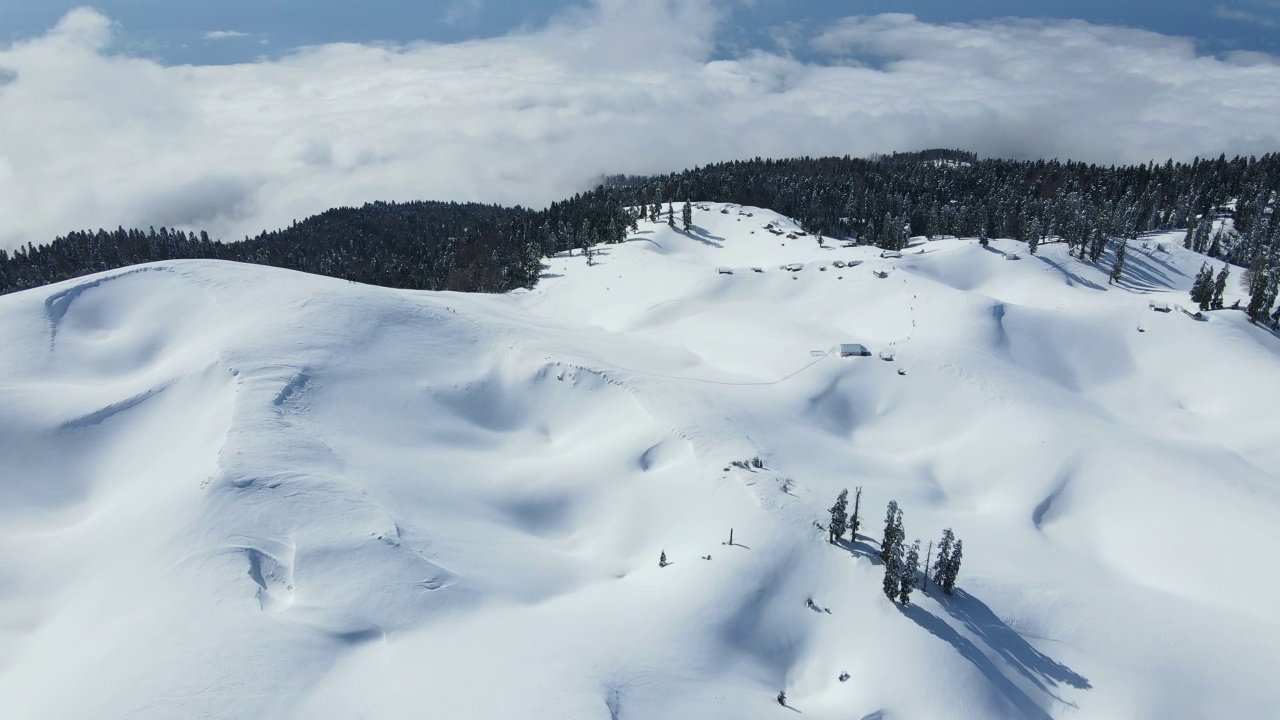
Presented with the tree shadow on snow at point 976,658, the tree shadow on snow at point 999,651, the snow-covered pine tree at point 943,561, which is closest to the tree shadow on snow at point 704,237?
the snow-covered pine tree at point 943,561

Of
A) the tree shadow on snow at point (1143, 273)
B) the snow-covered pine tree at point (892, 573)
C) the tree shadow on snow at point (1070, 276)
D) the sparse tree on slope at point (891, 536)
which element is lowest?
the tree shadow on snow at point (1143, 273)

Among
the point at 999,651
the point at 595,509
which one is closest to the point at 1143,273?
the point at 999,651

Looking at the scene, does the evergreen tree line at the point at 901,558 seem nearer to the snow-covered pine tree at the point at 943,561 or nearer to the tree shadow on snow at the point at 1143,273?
the snow-covered pine tree at the point at 943,561

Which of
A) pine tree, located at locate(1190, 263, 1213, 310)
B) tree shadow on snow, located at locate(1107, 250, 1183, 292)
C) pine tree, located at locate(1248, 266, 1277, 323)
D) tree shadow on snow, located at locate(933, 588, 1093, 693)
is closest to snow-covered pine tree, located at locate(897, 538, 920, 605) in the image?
tree shadow on snow, located at locate(933, 588, 1093, 693)

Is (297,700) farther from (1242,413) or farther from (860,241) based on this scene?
(860,241)

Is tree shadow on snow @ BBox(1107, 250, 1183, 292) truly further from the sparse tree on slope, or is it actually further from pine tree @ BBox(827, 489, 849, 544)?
pine tree @ BBox(827, 489, 849, 544)
